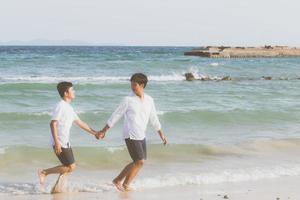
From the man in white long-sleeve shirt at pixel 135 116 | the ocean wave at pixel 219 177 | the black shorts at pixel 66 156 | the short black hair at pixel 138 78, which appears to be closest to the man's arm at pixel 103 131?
the man in white long-sleeve shirt at pixel 135 116

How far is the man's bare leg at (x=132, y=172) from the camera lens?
7.29 meters

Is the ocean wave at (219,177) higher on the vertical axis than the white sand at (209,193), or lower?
lower

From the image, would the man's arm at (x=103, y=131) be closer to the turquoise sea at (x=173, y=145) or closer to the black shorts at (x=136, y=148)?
the black shorts at (x=136, y=148)

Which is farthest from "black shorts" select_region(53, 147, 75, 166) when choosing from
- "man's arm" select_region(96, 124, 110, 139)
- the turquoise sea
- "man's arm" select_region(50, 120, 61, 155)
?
the turquoise sea

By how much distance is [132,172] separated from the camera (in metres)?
7.39

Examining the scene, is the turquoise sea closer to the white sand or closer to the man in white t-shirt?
the white sand

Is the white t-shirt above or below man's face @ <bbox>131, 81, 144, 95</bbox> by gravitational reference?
below

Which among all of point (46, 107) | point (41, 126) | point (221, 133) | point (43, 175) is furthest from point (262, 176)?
point (46, 107)

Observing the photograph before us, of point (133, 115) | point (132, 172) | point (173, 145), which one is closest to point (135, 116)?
point (133, 115)

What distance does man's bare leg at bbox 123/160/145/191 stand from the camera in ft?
23.9

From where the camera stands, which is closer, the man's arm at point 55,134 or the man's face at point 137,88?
the man's arm at point 55,134

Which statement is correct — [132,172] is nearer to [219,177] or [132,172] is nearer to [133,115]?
[133,115]

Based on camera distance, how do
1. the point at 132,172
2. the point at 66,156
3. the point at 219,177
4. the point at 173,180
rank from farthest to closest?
the point at 219,177, the point at 173,180, the point at 132,172, the point at 66,156

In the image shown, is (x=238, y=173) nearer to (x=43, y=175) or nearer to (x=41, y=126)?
(x=43, y=175)
